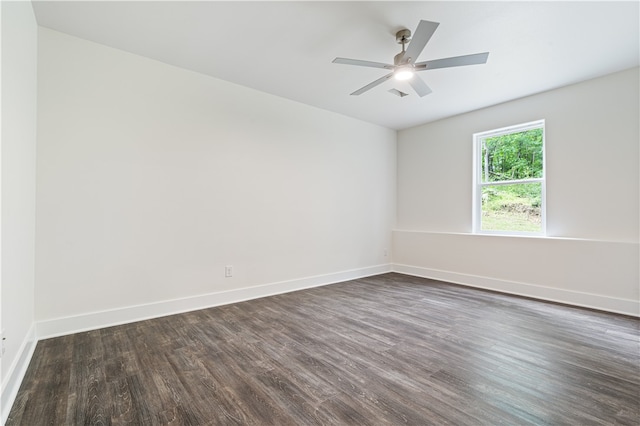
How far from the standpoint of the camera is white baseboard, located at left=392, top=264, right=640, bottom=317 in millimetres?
3191

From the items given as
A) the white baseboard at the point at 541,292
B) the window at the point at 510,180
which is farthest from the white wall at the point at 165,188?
the window at the point at 510,180

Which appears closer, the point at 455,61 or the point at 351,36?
the point at 455,61

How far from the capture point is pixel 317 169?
4.46m

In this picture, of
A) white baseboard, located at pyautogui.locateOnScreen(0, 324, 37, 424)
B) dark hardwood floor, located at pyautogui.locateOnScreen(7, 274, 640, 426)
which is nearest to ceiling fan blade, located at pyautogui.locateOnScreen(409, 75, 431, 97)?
dark hardwood floor, located at pyautogui.locateOnScreen(7, 274, 640, 426)

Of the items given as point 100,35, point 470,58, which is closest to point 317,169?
point 470,58

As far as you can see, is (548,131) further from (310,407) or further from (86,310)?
(86,310)

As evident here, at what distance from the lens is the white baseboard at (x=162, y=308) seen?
2.54m

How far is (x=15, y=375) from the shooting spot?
69.3 inches

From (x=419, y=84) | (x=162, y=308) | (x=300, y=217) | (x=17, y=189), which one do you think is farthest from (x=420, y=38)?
(x=162, y=308)

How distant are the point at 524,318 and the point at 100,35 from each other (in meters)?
4.99

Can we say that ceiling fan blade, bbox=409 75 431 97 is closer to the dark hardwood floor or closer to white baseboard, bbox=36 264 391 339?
the dark hardwood floor

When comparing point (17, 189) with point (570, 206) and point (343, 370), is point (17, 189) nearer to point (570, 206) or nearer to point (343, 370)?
point (343, 370)

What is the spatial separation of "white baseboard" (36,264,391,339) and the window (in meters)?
→ 2.67

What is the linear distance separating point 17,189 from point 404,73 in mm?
3042
